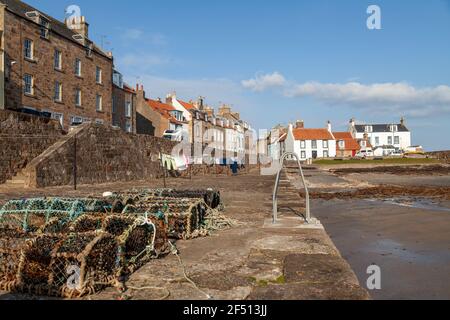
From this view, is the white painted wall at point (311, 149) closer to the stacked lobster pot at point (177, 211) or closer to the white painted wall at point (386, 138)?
the white painted wall at point (386, 138)

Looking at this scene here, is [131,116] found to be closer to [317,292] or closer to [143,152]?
[143,152]

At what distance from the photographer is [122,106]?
133 ft

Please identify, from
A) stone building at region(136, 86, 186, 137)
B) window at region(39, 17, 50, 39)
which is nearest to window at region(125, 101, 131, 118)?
stone building at region(136, 86, 186, 137)

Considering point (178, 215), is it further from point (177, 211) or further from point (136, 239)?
point (136, 239)

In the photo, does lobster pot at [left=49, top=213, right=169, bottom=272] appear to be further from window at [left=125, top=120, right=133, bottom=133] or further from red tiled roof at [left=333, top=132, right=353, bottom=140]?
red tiled roof at [left=333, top=132, right=353, bottom=140]

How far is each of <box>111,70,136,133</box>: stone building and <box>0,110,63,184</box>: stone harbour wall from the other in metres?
21.1

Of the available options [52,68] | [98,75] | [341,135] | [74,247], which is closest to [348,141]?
[341,135]

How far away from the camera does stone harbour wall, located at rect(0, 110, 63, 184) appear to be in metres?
15.9

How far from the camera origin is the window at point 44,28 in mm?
27941

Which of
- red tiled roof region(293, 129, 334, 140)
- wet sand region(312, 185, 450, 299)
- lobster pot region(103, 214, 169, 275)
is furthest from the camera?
red tiled roof region(293, 129, 334, 140)

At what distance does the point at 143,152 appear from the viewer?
1009 inches

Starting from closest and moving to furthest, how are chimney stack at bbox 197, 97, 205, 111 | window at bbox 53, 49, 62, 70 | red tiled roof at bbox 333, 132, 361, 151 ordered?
window at bbox 53, 49, 62, 70 → chimney stack at bbox 197, 97, 205, 111 → red tiled roof at bbox 333, 132, 361, 151
